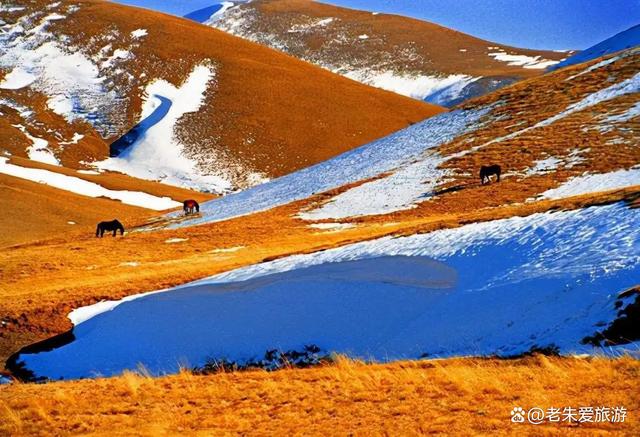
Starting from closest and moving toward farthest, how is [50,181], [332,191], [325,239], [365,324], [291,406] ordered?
[291,406]
[365,324]
[325,239]
[332,191]
[50,181]

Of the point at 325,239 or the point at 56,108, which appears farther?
the point at 56,108

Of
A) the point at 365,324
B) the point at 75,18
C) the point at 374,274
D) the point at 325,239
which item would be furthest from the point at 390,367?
the point at 75,18

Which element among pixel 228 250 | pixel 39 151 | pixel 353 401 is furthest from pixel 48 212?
pixel 353 401

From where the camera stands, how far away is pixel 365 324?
17000 mm

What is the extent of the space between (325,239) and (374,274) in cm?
1451

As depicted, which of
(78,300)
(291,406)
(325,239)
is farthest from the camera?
(325,239)

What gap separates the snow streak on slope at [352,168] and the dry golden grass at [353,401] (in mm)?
38357

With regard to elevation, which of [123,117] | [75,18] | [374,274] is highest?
[75,18]

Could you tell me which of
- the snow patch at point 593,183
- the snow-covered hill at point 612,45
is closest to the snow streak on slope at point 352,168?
the snow patch at point 593,183

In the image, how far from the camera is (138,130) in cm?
11569

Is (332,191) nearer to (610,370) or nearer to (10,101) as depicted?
(610,370)

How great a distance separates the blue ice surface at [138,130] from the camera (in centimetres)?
11062

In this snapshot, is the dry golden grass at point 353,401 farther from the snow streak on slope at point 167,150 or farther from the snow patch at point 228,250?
the snow streak on slope at point 167,150

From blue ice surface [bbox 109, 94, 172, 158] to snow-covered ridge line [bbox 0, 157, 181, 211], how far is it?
28.8m
